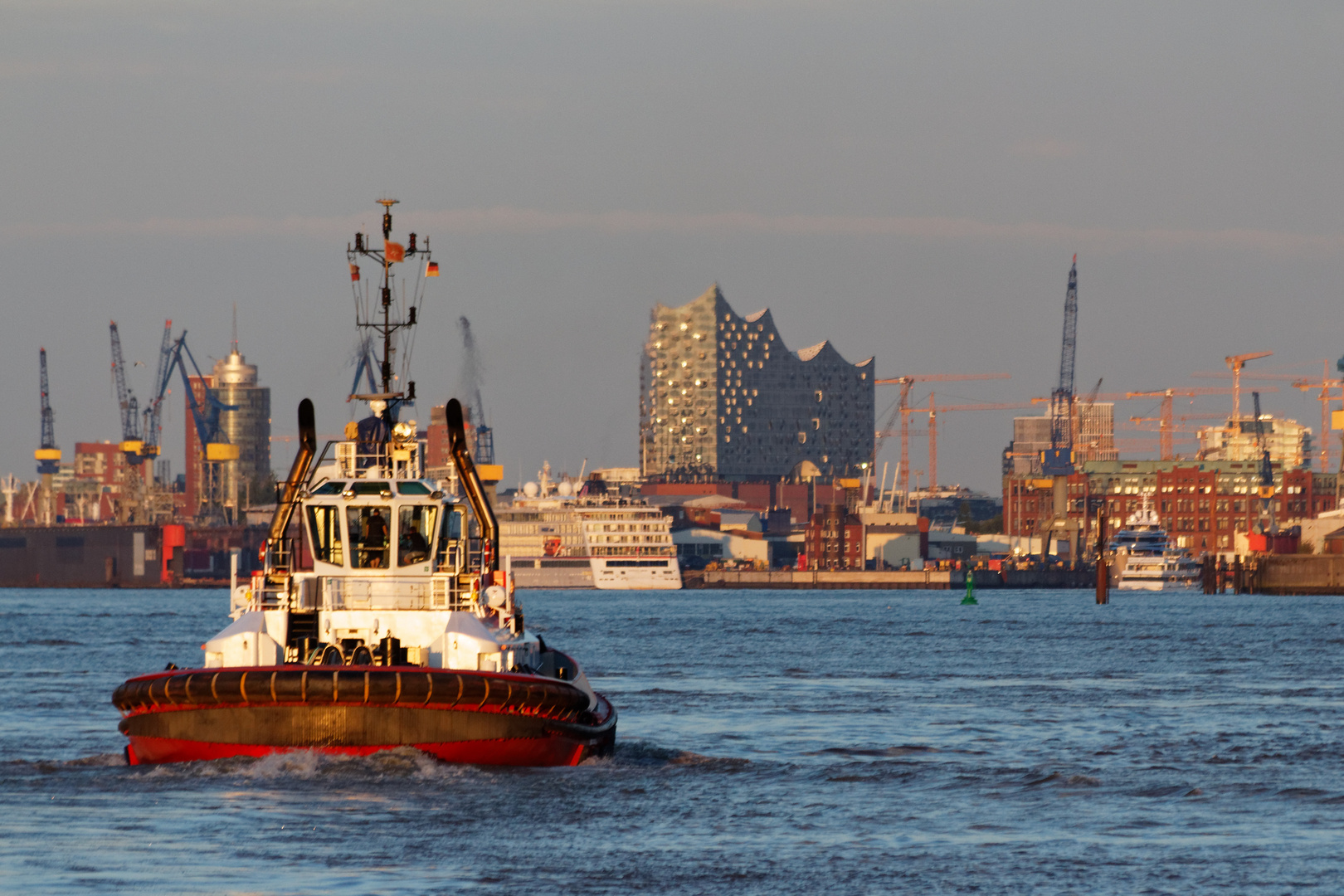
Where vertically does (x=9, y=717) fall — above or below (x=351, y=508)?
below

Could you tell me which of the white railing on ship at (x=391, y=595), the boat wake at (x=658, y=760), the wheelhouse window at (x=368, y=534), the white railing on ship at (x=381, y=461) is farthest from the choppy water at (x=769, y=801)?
the white railing on ship at (x=381, y=461)

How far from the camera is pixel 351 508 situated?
33594mm

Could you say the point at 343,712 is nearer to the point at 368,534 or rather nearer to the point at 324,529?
the point at 368,534

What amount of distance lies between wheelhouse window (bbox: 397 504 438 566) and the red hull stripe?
377 centimetres

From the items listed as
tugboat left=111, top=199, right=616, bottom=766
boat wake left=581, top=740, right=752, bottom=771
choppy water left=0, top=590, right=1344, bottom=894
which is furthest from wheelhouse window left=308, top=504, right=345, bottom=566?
boat wake left=581, top=740, right=752, bottom=771

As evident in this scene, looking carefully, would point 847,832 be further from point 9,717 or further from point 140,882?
point 9,717

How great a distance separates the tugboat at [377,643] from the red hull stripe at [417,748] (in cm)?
3

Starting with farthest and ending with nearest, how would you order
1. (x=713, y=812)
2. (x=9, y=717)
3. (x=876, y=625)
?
(x=876, y=625), (x=9, y=717), (x=713, y=812)

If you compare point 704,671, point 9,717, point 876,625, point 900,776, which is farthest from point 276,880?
point 876,625

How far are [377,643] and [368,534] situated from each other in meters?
1.91

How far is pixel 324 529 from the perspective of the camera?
33656 mm

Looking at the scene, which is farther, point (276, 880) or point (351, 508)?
point (351, 508)

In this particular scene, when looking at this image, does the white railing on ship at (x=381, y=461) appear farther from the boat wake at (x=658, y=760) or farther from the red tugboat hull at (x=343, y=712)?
the boat wake at (x=658, y=760)

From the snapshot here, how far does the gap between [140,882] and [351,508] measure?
10.3m
